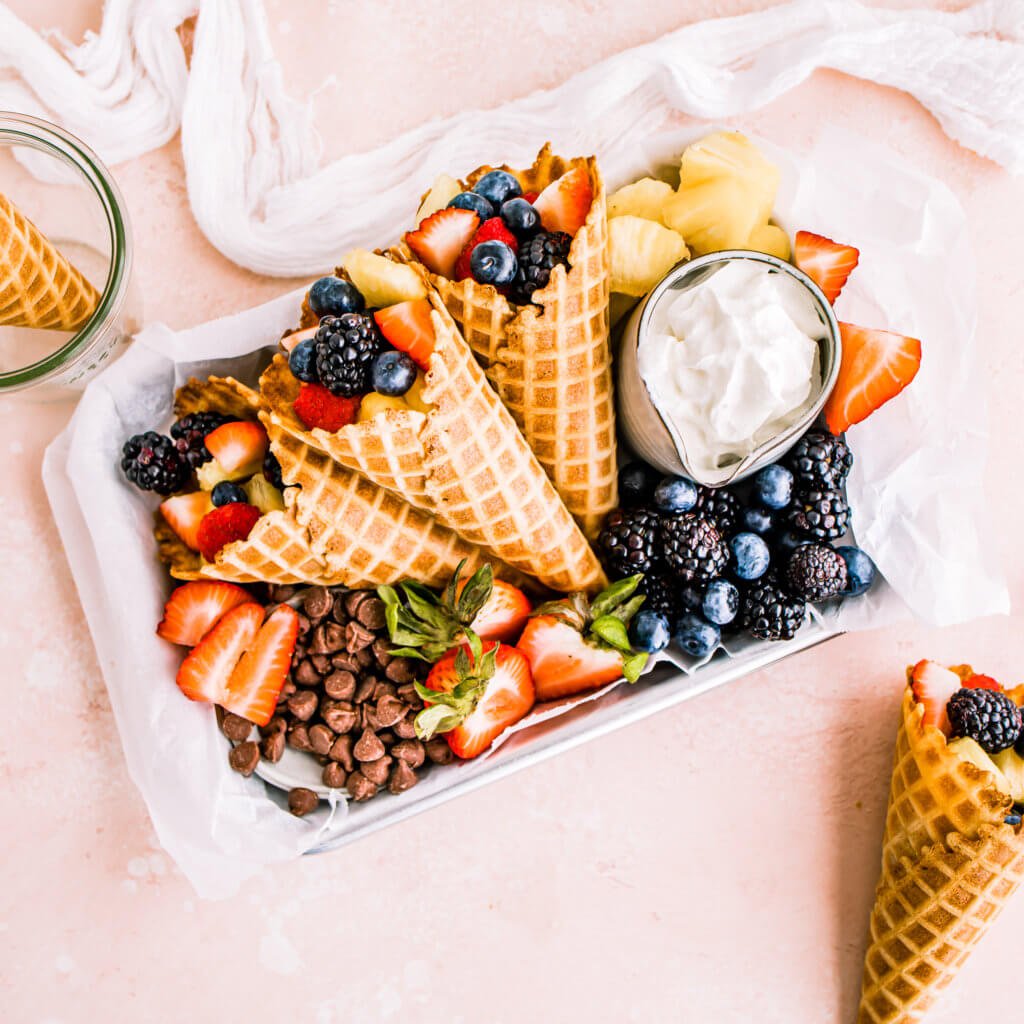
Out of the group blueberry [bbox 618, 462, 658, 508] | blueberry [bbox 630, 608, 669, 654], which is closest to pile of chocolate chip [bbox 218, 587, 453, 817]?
blueberry [bbox 630, 608, 669, 654]

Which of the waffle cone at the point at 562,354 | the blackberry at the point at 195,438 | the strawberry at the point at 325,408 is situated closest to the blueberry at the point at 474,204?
the waffle cone at the point at 562,354

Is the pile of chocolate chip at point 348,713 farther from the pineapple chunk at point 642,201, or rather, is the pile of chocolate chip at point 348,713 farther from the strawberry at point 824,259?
the strawberry at point 824,259

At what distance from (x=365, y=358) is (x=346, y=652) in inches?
20.6

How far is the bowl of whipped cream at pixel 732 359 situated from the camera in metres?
1.29

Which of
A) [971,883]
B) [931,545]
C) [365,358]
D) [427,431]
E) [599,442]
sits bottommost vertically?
[971,883]

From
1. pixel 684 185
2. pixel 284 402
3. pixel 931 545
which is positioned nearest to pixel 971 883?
pixel 931 545

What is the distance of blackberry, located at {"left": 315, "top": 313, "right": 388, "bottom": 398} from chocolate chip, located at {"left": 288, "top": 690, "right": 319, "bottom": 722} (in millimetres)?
537

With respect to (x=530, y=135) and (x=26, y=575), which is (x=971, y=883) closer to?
(x=530, y=135)

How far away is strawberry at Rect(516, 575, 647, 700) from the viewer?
1430 mm

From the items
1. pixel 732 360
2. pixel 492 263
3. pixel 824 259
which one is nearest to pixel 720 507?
pixel 732 360

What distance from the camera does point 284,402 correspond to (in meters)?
1.39

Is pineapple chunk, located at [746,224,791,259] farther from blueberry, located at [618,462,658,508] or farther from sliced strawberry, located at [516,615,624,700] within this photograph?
sliced strawberry, located at [516,615,624,700]

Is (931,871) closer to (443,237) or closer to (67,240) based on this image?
(443,237)

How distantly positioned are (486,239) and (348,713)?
0.80 meters
